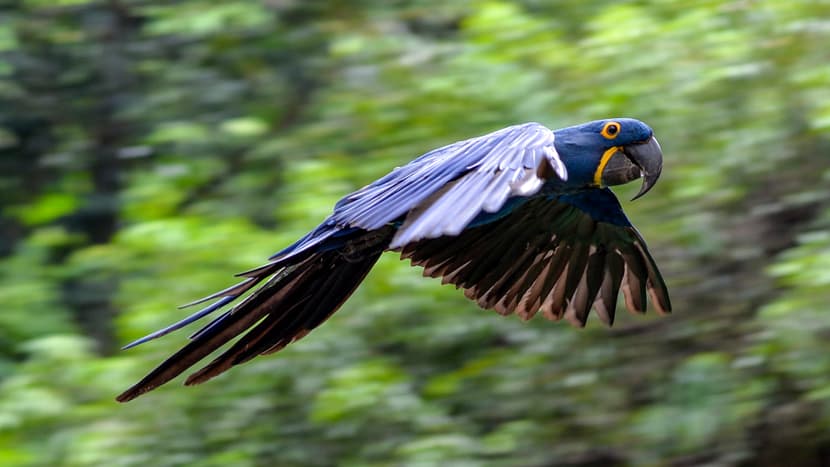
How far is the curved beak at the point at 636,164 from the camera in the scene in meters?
3.43

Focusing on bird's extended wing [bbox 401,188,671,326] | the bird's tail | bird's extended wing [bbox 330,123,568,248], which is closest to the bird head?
bird's extended wing [bbox 330,123,568,248]

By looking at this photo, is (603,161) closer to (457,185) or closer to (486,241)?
(486,241)

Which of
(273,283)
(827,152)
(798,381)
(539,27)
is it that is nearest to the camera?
(273,283)

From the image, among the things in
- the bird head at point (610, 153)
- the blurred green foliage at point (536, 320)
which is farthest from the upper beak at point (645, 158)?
→ the blurred green foliage at point (536, 320)

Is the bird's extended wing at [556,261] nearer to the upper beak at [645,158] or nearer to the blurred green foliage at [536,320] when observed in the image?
the upper beak at [645,158]

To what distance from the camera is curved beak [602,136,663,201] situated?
3.43 metres

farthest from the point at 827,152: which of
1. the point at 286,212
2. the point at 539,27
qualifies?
the point at 286,212

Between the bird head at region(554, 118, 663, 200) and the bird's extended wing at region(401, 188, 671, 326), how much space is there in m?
0.36

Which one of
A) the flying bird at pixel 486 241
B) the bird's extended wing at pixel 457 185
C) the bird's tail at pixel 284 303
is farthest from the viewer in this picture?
the bird's tail at pixel 284 303

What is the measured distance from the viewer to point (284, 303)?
3502 millimetres

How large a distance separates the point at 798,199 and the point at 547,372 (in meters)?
1.14

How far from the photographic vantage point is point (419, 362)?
4.72 meters

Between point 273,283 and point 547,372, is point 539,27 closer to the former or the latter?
point 547,372

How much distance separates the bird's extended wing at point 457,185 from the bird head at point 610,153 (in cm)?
19
